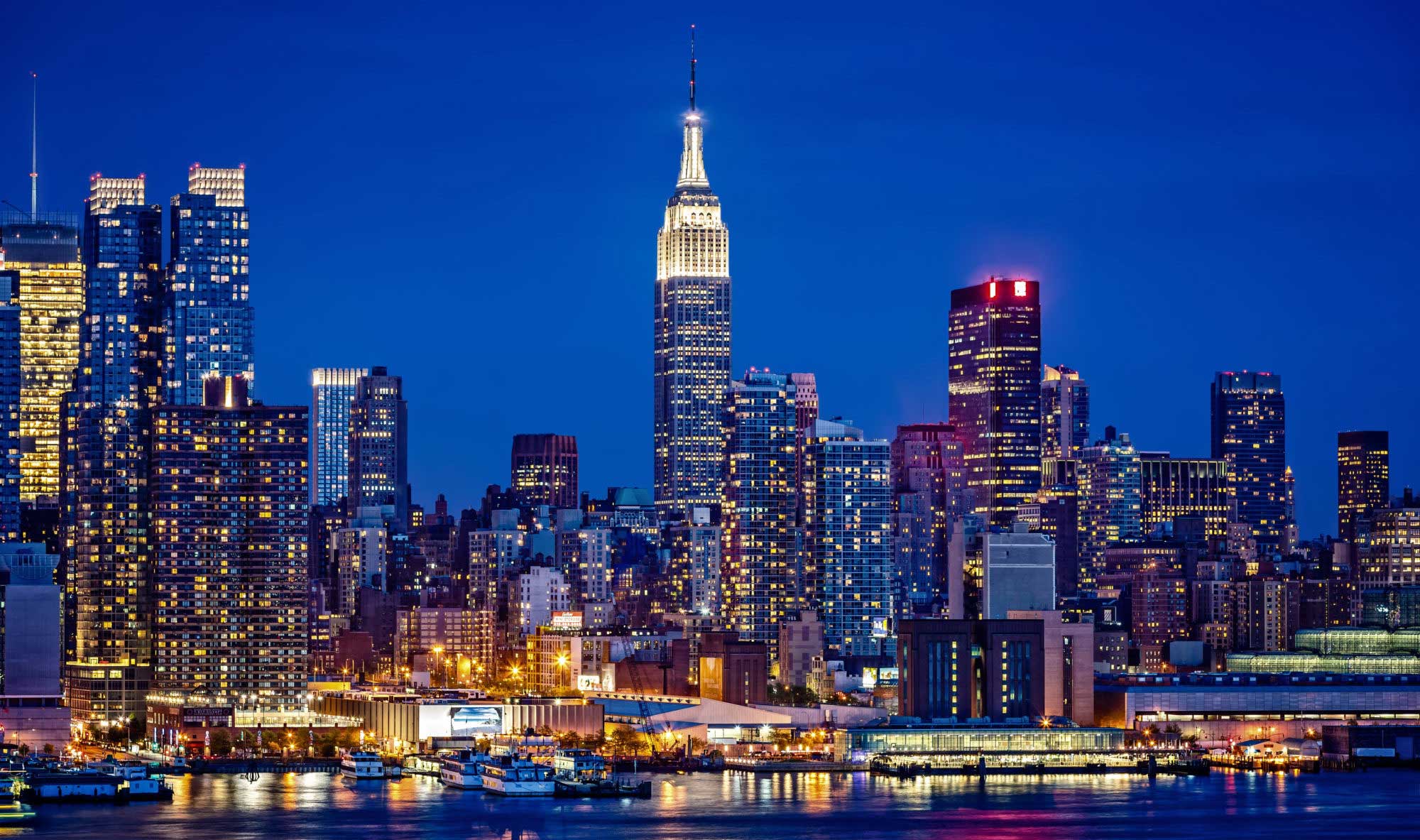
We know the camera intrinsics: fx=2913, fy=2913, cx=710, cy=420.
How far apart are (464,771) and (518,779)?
242 inches

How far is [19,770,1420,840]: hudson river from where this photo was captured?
132 metres

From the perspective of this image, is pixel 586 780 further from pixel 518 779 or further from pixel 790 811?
pixel 790 811

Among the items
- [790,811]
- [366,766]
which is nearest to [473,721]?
[366,766]

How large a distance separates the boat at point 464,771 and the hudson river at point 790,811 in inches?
54.2

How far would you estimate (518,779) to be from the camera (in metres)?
160

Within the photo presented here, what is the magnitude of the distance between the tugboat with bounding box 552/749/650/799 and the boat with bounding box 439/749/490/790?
13.9 feet

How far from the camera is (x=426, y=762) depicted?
178 metres

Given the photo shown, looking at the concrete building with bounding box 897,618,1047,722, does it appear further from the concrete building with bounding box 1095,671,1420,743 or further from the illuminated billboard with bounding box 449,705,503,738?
the illuminated billboard with bounding box 449,705,503,738

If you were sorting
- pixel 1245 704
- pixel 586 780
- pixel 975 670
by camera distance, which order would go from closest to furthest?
pixel 586 780 → pixel 975 670 → pixel 1245 704

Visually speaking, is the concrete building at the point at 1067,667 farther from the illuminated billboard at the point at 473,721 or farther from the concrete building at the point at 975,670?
the illuminated billboard at the point at 473,721

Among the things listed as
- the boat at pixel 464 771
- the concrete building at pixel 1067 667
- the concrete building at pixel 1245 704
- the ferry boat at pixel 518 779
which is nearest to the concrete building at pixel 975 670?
the concrete building at pixel 1067 667

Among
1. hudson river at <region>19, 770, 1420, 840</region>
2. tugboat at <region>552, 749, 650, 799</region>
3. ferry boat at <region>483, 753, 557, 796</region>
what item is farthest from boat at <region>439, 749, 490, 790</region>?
tugboat at <region>552, 749, 650, 799</region>

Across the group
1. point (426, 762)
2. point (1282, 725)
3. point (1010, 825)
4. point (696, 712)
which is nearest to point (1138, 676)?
point (1282, 725)

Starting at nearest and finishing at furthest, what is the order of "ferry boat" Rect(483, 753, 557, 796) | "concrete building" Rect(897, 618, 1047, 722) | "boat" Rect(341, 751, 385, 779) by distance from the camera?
"ferry boat" Rect(483, 753, 557, 796)
"boat" Rect(341, 751, 385, 779)
"concrete building" Rect(897, 618, 1047, 722)
